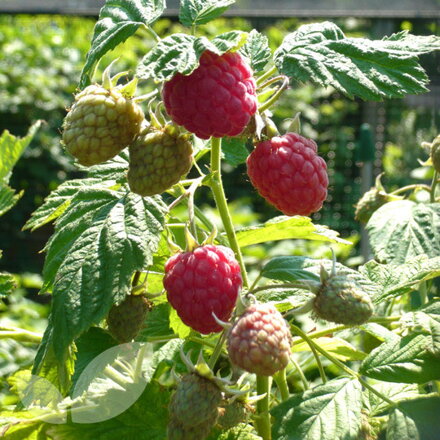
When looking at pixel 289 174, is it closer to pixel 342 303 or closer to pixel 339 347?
pixel 342 303

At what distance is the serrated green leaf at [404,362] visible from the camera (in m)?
0.86

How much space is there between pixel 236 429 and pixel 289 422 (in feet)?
0.23

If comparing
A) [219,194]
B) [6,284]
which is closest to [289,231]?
[219,194]

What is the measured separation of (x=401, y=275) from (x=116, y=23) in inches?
17.0

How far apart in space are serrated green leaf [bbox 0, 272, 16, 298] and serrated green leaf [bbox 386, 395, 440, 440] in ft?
1.57

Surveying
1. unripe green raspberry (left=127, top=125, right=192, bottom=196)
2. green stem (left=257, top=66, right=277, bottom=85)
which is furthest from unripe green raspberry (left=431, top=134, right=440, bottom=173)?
unripe green raspberry (left=127, top=125, right=192, bottom=196)

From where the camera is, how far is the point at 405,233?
1159 mm

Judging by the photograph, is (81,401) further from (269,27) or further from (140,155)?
(269,27)

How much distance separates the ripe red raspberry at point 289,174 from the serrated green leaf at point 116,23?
0.17 meters

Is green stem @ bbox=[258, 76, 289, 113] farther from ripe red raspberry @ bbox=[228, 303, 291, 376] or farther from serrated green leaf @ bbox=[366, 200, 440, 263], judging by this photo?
serrated green leaf @ bbox=[366, 200, 440, 263]

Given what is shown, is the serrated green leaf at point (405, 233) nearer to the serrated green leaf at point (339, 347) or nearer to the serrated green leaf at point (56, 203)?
the serrated green leaf at point (339, 347)

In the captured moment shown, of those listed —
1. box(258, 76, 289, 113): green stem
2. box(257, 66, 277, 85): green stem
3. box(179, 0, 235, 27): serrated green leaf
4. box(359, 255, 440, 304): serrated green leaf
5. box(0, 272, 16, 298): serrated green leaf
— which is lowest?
box(0, 272, 16, 298): serrated green leaf

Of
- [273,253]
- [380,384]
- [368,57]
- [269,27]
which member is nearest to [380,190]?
[380,384]

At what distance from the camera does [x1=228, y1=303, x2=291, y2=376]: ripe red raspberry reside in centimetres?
67
